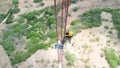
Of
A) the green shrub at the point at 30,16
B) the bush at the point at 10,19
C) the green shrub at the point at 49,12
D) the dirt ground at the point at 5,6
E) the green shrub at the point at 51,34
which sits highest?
the dirt ground at the point at 5,6

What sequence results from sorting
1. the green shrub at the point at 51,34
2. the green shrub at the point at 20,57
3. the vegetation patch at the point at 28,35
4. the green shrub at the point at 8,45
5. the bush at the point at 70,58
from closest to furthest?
the bush at the point at 70,58 → the green shrub at the point at 20,57 → the vegetation patch at the point at 28,35 → the green shrub at the point at 8,45 → the green shrub at the point at 51,34

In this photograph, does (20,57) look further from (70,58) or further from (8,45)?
(70,58)

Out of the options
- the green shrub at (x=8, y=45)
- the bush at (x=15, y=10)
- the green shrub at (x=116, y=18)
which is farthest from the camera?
the bush at (x=15, y=10)

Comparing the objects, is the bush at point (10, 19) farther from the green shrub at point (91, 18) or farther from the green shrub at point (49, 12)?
the green shrub at point (91, 18)

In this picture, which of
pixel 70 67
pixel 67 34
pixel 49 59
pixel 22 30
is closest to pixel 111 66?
pixel 70 67

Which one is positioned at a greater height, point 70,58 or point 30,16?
point 30,16

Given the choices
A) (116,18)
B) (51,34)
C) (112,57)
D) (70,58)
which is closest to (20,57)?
(51,34)

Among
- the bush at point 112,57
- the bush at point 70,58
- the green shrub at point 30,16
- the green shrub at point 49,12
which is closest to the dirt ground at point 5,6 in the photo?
the green shrub at point 30,16

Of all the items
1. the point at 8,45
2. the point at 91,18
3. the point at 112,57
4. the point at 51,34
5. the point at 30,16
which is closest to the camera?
the point at 112,57
